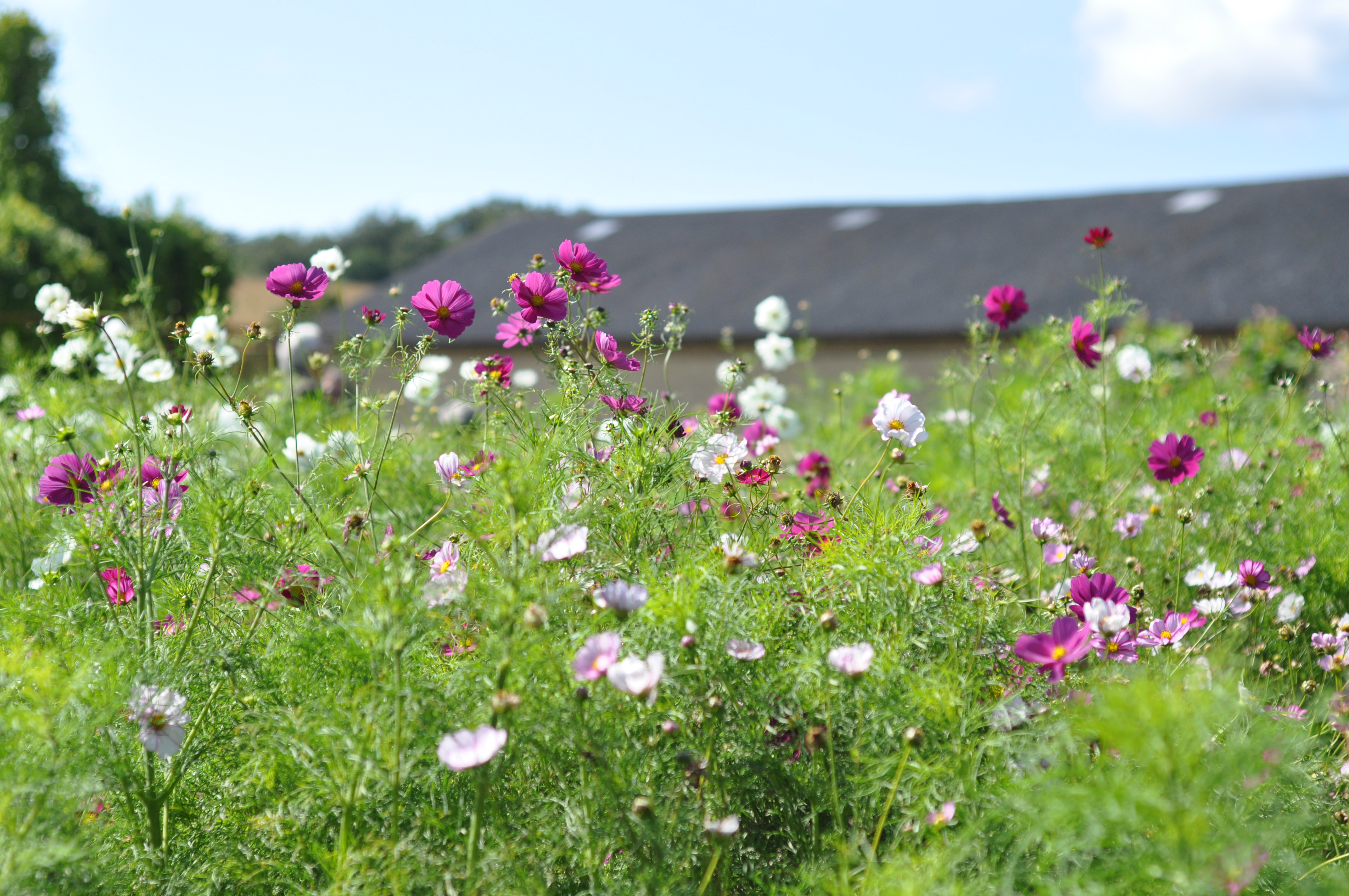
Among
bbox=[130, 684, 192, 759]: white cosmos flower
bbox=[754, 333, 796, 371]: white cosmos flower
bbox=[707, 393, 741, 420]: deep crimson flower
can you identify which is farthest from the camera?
bbox=[754, 333, 796, 371]: white cosmos flower

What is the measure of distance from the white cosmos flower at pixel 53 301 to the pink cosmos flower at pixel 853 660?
81.3 inches

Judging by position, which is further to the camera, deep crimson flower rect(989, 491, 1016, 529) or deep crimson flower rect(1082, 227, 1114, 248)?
deep crimson flower rect(1082, 227, 1114, 248)

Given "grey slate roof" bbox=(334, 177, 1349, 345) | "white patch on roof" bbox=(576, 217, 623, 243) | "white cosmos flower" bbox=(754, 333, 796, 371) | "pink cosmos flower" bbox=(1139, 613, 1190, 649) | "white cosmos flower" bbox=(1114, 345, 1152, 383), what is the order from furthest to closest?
"white patch on roof" bbox=(576, 217, 623, 243) < "grey slate roof" bbox=(334, 177, 1349, 345) < "white cosmos flower" bbox=(754, 333, 796, 371) < "white cosmos flower" bbox=(1114, 345, 1152, 383) < "pink cosmos flower" bbox=(1139, 613, 1190, 649)

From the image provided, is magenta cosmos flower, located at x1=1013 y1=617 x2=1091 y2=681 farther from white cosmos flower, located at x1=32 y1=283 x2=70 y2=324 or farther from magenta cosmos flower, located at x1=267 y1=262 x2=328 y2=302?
white cosmos flower, located at x1=32 y1=283 x2=70 y2=324

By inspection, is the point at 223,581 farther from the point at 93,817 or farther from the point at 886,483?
the point at 886,483

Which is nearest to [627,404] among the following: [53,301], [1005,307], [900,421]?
[900,421]

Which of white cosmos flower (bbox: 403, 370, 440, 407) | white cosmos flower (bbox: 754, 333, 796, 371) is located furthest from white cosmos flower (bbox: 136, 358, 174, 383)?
white cosmos flower (bbox: 754, 333, 796, 371)

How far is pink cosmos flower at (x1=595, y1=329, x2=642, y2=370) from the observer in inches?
80.3

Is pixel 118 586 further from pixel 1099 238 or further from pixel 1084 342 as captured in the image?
pixel 1099 238

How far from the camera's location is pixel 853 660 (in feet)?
4.56

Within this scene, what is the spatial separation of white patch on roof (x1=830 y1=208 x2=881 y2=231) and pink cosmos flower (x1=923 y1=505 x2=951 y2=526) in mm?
16156

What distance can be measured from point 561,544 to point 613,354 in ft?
2.21

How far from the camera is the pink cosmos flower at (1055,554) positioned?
2219 millimetres

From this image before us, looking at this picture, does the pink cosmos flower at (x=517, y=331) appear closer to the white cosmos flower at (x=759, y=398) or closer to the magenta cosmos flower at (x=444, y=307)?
the magenta cosmos flower at (x=444, y=307)
